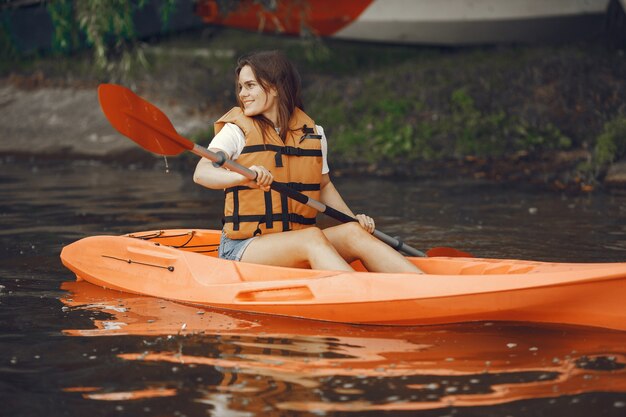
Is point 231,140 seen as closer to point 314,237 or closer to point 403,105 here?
point 314,237

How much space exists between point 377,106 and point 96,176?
2.65 meters

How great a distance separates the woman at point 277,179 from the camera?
428 cm

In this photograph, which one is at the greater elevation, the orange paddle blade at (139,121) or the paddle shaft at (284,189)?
the orange paddle blade at (139,121)

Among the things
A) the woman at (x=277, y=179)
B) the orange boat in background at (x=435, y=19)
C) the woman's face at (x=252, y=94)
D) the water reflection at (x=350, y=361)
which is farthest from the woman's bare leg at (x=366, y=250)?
the orange boat in background at (x=435, y=19)

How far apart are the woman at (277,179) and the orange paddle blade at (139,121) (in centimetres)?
22

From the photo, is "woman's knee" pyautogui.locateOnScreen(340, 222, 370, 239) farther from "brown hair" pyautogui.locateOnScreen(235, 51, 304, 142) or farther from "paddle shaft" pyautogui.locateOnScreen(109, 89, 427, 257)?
"brown hair" pyautogui.locateOnScreen(235, 51, 304, 142)

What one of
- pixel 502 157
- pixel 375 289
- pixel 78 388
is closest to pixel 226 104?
pixel 502 157

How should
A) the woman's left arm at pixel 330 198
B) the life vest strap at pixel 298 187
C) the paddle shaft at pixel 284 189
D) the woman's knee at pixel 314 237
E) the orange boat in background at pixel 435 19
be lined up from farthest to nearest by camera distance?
the orange boat in background at pixel 435 19 → the woman's left arm at pixel 330 198 → the life vest strap at pixel 298 187 → the woman's knee at pixel 314 237 → the paddle shaft at pixel 284 189

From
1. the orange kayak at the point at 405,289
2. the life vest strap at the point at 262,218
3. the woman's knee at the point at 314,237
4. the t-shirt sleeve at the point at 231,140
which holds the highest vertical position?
the t-shirt sleeve at the point at 231,140

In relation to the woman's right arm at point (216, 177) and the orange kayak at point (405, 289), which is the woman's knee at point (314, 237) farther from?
the woman's right arm at point (216, 177)

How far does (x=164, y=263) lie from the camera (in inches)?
187

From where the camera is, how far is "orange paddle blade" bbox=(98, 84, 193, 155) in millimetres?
4348

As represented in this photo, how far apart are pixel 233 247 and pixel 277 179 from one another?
36 cm

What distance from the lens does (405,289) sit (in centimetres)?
408
